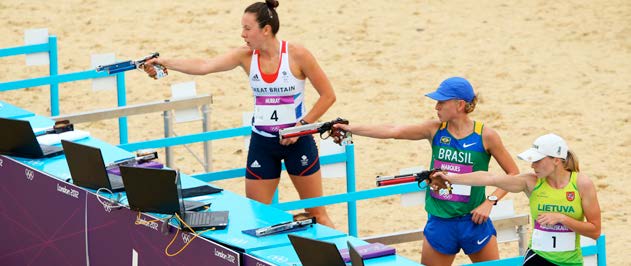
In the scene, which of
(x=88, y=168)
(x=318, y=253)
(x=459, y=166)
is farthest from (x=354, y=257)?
(x=88, y=168)

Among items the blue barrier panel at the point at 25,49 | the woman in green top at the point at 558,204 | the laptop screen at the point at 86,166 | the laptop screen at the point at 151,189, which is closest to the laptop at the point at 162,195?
the laptop screen at the point at 151,189

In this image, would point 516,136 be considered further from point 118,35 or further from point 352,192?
point 118,35

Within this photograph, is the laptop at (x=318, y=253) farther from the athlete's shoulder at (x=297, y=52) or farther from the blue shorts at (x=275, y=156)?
the athlete's shoulder at (x=297, y=52)

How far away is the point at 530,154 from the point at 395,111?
7585mm

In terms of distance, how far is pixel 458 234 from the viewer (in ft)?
31.9

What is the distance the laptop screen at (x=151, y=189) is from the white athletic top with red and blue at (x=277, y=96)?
1.61m

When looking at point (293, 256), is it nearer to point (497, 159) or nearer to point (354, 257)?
point (354, 257)

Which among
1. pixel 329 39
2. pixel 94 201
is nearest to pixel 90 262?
pixel 94 201

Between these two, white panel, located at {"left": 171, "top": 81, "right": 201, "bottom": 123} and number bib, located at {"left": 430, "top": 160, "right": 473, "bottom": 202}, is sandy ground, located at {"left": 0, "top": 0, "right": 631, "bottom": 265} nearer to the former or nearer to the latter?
white panel, located at {"left": 171, "top": 81, "right": 201, "bottom": 123}

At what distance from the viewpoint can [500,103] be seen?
1695 cm

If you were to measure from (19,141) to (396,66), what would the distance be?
8.10 metres

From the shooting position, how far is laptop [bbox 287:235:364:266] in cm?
805

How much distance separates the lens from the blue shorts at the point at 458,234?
9711 millimetres

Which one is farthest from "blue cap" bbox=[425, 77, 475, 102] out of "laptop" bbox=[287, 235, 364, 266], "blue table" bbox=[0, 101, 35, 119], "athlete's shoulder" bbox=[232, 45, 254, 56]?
"blue table" bbox=[0, 101, 35, 119]
